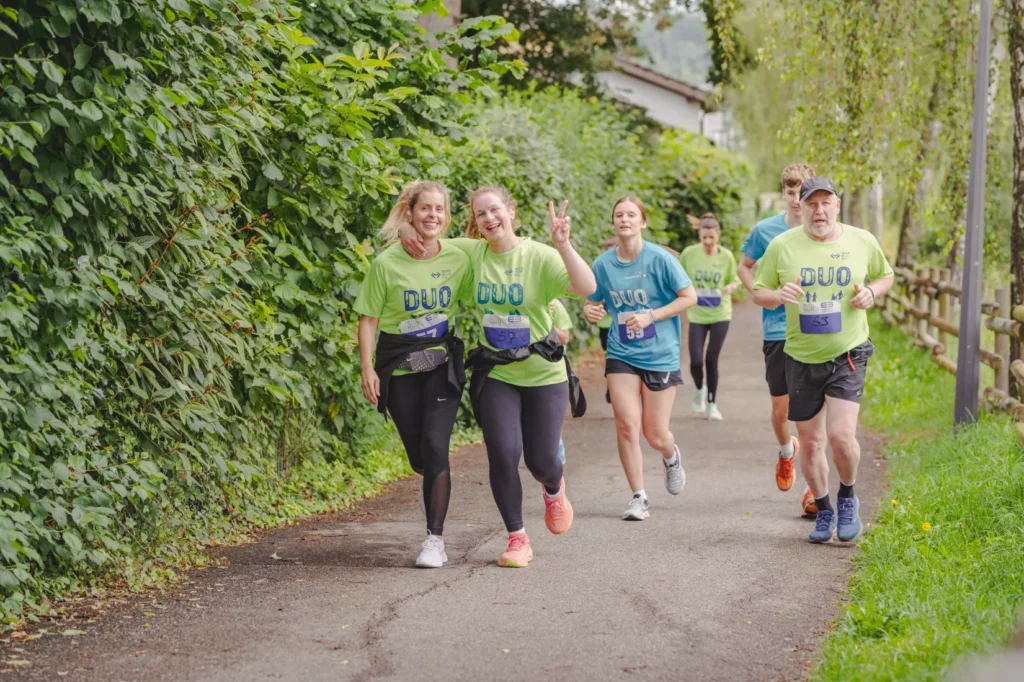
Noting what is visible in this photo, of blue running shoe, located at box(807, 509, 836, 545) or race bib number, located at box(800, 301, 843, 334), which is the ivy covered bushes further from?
blue running shoe, located at box(807, 509, 836, 545)

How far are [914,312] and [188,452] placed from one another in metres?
13.9

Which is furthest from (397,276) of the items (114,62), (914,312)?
(914,312)

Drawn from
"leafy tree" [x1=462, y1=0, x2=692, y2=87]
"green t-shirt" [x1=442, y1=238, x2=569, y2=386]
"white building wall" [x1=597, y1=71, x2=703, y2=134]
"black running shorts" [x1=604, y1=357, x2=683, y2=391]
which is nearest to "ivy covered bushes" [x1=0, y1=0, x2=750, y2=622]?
"green t-shirt" [x1=442, y1=238, x2=569, y2=386]

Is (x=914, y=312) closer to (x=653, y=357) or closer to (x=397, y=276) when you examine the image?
(x=653, y=357)

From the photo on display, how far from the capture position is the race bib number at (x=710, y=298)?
501 inches

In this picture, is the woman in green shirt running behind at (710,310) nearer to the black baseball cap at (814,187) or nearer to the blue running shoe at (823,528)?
the blue running shoe at (823,528)

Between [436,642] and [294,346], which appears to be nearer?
[436,642]

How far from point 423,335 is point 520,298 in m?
0.55

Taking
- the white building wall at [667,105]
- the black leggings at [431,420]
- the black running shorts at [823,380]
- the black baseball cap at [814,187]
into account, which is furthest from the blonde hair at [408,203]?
the white building wall at [667,105]

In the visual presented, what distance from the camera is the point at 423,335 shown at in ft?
22.2

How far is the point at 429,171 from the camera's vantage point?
852 centimetres

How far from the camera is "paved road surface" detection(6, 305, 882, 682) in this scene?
16.6ft

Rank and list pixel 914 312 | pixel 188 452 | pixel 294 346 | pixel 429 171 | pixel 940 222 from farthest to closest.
→ pixel 914 312, pixel 940 222, pixel 429 171, pixel 294 346, pixel 188 452

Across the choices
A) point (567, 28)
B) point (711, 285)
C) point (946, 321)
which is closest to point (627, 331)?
point (711, 285)
